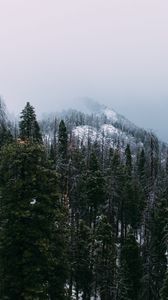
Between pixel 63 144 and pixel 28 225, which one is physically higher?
pixel 63 144

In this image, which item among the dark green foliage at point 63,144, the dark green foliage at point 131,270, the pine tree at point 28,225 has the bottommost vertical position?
the dark green foliage at point 131,270

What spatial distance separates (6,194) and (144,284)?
29.0 m

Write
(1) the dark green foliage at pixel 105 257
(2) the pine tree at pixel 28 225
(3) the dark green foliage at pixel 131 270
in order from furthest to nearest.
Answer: (3) the dark green foliage at pixel 131 270, (1) the dark green foliage at pixel 105 257, (2) the pine tree at pixel 28 225

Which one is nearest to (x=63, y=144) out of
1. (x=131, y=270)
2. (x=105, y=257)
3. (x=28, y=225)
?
(x=131, y=270)

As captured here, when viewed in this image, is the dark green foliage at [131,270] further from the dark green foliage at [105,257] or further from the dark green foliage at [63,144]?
the dark green foliage at [63,144]

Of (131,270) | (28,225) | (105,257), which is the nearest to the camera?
(28,225)

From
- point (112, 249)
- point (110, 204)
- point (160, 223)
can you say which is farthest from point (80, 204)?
point (112, 249)

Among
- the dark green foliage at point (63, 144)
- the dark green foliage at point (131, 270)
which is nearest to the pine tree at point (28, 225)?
the dark green foliage at point (131, 270)

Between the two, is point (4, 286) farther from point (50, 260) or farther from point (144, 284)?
point (144, 284)

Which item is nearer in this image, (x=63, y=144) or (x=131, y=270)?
(x=131, y=270)

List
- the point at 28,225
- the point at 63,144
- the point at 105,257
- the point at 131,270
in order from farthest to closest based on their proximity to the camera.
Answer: the point at 63,144 < the point at 131,270 < the point at 105,257 < the point at 28,225

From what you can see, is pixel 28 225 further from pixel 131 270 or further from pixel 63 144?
pixel 63 144

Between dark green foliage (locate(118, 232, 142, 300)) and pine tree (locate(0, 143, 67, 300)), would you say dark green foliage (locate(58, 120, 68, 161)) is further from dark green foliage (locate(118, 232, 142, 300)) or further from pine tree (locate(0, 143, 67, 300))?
pine tree (locate(0, 143, 67, 300))

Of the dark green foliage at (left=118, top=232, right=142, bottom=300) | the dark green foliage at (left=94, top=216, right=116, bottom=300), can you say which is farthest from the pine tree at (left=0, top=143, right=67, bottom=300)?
the dark green foliage at (left=118, top=232, right=142, bottom=300)
